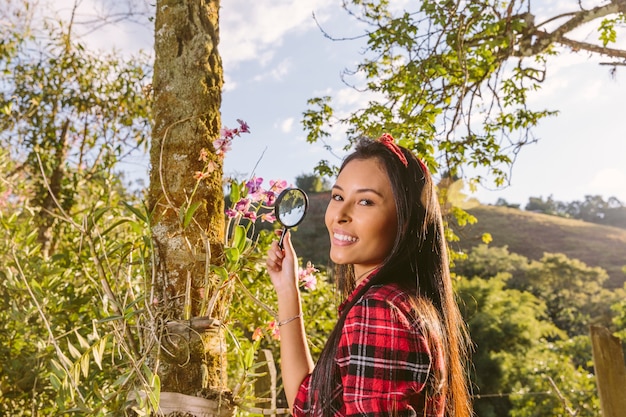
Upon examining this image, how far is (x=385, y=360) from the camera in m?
1.00

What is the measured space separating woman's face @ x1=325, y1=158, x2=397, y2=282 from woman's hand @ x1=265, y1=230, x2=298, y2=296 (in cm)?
20

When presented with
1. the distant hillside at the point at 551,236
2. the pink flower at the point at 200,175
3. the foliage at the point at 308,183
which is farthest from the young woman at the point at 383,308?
the distant hillside at the point at 551,236

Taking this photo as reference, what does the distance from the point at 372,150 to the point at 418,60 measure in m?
2.29

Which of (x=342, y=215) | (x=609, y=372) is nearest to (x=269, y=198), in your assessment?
(x=342, y=215)

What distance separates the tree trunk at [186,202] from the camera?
4.51ft

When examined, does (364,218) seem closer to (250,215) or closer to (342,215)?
(342,215)

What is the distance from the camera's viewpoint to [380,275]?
46.2 inches

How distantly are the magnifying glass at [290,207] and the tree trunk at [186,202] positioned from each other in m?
0.20

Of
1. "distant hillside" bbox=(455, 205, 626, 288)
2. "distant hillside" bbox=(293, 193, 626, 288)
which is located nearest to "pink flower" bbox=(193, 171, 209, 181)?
"distant hillside" bbox=(293, 193, 626, 288)

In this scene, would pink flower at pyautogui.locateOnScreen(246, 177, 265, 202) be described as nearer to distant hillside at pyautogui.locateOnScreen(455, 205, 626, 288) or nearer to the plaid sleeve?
the plaid sleeve

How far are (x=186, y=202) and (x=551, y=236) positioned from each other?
3816 cm

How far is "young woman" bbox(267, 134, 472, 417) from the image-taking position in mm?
1006

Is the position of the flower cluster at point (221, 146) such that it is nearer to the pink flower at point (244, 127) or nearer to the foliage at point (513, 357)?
the pink flower at point (244, 127)

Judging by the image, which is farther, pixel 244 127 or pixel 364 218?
pixel 244 127
